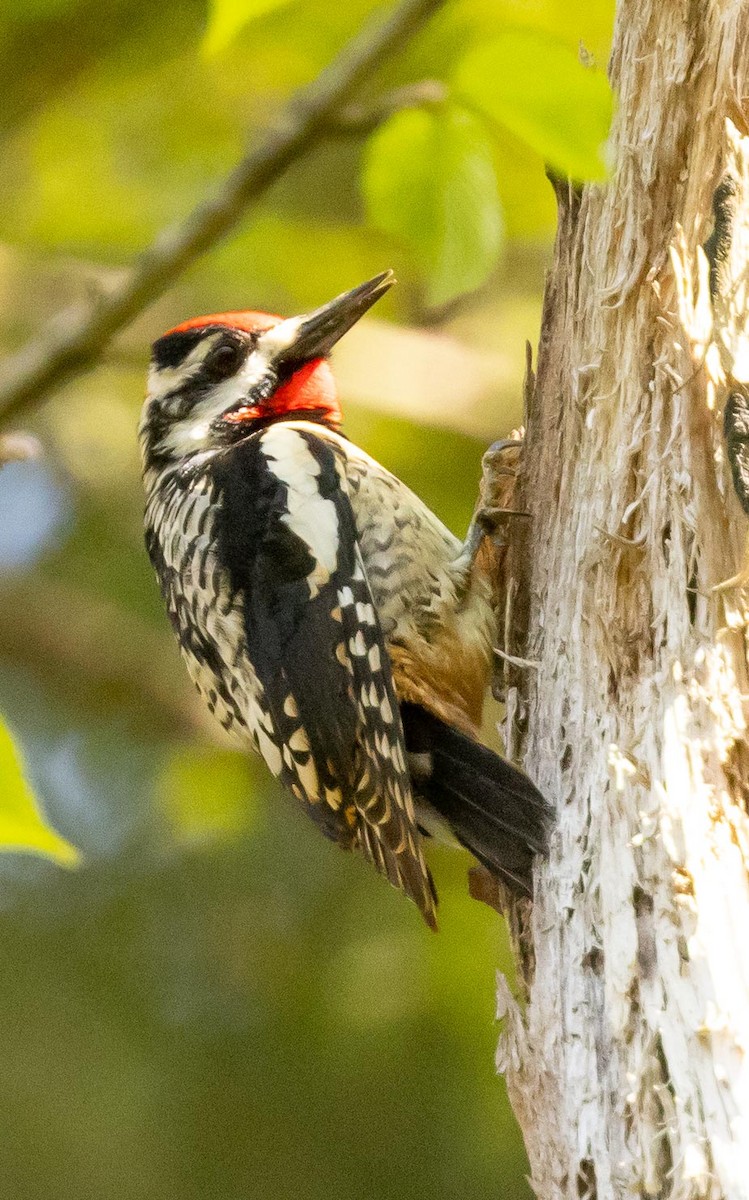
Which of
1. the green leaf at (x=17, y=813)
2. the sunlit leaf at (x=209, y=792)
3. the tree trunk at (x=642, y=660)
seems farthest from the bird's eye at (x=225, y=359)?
the green leaf at (x=17, y=813)

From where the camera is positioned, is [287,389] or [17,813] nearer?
[17,813]

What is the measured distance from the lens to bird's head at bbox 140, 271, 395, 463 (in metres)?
3.01

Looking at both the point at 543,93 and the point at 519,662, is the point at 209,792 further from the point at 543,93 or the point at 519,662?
the point at 543,93

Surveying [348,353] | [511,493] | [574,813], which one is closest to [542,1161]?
[574,813]

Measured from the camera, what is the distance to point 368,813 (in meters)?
2.34

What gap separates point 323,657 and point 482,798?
36 centimetres

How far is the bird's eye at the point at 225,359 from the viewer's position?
120 inches

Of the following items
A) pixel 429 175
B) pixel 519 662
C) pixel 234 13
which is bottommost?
pixel 519 662

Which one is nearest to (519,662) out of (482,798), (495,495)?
(482,798)

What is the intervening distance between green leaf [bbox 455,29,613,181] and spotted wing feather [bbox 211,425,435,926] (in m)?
1.10

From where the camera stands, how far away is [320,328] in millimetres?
2932

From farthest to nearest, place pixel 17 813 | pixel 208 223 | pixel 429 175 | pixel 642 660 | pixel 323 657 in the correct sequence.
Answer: pixel 323 657, pixel 642 660, pixel 208 223, pixel 429 175, pixel 17 813

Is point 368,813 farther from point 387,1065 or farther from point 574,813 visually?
point 387,1065

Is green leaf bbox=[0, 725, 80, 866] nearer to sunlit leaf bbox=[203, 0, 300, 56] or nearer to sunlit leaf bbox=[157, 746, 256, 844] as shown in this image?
sunlit leaf bbox=[203, 0, 300, 56]
